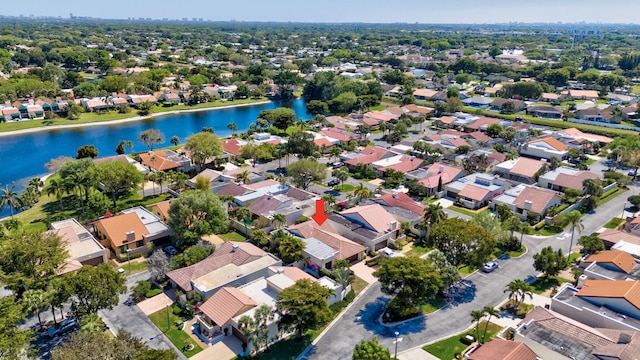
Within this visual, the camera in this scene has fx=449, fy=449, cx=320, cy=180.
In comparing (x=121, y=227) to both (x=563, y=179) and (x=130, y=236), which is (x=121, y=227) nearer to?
(x=130, y=236)

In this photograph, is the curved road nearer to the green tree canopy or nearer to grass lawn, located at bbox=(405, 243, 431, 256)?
the green tree canopy

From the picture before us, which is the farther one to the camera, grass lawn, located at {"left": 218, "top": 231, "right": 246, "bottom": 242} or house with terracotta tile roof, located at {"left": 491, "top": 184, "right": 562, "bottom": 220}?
house with terracotta tile roof, located at {"left": 491, "top": 184, "right": 562, "bottom": 220}

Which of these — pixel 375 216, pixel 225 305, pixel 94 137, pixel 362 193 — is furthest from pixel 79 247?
pixel 94 137

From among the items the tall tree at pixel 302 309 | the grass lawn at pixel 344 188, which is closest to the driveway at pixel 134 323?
the tall tree at pixel 302 309

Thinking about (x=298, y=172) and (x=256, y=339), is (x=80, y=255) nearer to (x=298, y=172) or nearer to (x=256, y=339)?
(x=256, y=339)

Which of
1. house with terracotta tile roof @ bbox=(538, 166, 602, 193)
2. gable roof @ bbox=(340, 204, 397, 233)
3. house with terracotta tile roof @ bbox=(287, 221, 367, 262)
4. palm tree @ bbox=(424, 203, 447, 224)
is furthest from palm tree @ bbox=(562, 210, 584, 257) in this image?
house with terracotta tile roof @ bbox=(287, 221, 367, 262)
